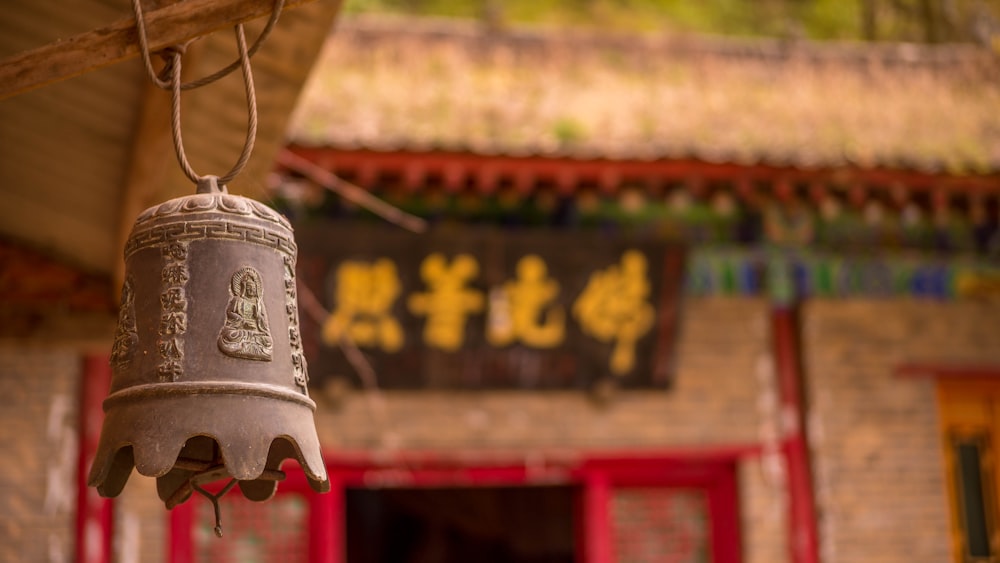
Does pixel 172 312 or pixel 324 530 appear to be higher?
pixel 172 312

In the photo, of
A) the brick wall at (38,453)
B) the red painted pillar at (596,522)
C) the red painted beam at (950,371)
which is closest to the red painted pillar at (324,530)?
the brick wall at (38,453)

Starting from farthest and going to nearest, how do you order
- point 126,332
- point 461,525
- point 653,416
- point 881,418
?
1. point 461,525
2. point 881,418
3. point 653,416
4. point 126,332

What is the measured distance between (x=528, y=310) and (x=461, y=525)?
462cm

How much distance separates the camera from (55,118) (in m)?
4.32

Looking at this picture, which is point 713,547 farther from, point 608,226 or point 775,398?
point 608,226

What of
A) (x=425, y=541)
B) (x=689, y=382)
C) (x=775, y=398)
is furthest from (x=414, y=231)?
(x=425, y=541)

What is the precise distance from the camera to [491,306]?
643 centimetres

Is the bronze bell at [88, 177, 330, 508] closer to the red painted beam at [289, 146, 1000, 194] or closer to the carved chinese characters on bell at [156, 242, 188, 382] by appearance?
the carved chinese characters on bell at [156, 242, 188, 382]

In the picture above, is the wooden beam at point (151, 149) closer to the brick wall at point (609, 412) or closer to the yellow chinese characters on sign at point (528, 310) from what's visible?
the brick wall at point (609, 412)

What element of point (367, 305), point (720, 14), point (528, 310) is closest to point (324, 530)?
point (367, 305)

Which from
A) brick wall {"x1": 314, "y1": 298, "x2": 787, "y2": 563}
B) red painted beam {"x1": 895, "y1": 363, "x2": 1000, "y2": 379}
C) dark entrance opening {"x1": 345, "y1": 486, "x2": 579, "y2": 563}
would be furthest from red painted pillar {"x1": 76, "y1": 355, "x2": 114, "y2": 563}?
dark entrance opening {"x1": 345, "y1": 486, "x2": 579, "y2": 563}

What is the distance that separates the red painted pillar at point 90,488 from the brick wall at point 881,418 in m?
3.77

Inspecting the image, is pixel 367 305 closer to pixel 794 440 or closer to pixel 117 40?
pixel 794 440

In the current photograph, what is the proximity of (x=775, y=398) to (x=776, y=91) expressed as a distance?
2.51 metres
